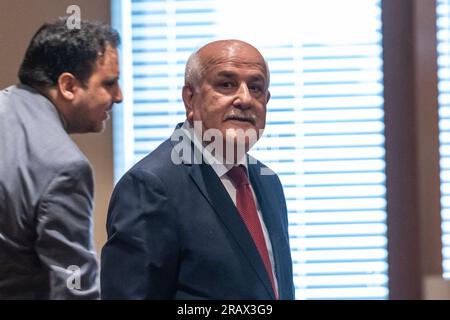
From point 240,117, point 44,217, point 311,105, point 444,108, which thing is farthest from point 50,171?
point 444,108

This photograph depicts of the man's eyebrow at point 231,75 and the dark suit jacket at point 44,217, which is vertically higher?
the man's eyebrow at point 231,75

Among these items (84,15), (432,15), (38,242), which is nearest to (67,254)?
(38,242)

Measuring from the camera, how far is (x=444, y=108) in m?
1.90

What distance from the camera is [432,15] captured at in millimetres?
1856

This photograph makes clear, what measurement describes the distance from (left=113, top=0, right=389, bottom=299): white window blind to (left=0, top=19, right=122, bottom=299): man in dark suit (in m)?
0.50

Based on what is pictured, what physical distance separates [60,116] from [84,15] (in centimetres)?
43

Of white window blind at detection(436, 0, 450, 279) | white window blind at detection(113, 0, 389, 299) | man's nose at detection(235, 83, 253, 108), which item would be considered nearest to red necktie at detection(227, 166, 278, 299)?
man's nose at detection(235, 83, 253, 108)

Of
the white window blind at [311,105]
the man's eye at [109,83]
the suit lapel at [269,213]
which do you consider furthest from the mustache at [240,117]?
the white window blind at [311,105]

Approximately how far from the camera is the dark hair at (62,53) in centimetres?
139

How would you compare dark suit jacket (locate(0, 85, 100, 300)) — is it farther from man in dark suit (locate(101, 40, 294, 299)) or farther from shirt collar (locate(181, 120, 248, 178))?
shirt collar (locate(181, 120, 248, 178))

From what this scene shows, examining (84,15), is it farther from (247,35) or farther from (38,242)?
(38,242)

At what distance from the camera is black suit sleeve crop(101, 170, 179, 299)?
127 cm

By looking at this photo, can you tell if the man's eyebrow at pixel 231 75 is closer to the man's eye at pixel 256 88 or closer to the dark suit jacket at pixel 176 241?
the man's eye at pixel 256 88

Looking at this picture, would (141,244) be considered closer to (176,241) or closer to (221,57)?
(176,241)
